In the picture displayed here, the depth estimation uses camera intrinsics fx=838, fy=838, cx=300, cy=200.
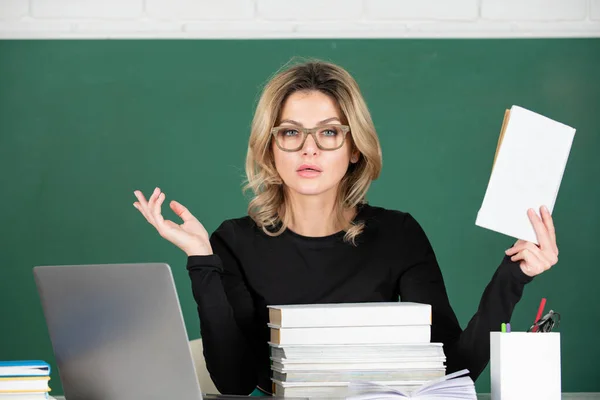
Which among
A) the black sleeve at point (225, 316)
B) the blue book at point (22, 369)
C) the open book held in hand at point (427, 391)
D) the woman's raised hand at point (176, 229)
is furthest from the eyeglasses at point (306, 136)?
the blue book at point (22, 369)

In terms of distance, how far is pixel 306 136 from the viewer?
2.02m

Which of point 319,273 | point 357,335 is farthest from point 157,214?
point 319,273

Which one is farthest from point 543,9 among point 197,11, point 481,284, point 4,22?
point 4,22

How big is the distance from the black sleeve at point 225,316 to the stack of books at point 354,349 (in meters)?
0.34

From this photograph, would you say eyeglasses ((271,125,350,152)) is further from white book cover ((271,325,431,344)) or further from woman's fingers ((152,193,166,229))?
white book cover ((271,325,431,344))

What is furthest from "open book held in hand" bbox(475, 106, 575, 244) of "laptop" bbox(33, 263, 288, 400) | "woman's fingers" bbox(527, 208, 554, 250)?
"laptop" bbox(33, 263, 288, 400)

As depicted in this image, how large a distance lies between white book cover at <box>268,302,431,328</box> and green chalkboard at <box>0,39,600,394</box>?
2792 mm

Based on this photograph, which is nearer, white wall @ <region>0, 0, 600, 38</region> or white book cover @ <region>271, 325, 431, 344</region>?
white book cover @ <region>271, 325, 431, 344</region>

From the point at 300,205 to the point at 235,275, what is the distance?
0.26 m

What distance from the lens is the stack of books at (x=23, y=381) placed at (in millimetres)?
1308

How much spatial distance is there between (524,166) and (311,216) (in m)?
0.88

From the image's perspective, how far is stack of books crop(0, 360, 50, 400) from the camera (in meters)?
1.31

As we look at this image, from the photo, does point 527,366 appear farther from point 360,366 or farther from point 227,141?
point 227,141

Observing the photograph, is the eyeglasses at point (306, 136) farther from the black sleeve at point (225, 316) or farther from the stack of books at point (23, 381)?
the stack of books at point (23, 381)
